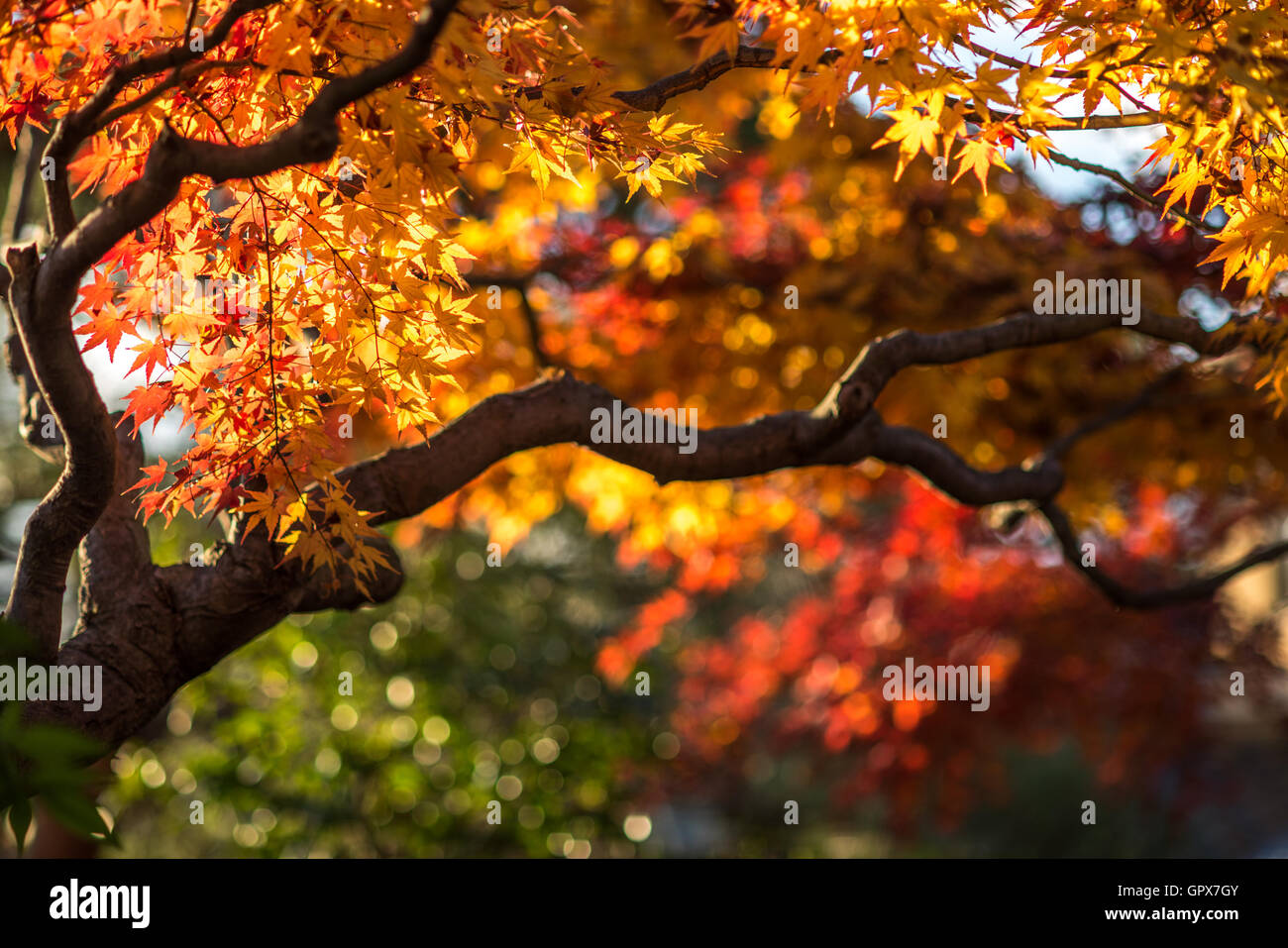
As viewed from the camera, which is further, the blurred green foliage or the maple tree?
the blurred green foliage

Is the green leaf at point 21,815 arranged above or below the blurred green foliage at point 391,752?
above

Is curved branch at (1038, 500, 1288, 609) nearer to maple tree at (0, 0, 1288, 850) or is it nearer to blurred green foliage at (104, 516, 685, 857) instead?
maple tree at (0, 0, 1288, 850)

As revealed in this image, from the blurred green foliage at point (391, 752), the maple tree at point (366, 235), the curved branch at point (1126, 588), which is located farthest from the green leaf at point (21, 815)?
the blurred green foliage at point (391, 752)

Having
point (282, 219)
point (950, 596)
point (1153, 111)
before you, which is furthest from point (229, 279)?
point (950, 596)

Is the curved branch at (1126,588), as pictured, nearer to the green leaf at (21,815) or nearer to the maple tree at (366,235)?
the maple tree at (366,235)

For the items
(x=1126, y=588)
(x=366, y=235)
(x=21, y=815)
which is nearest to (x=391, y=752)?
(x=1126, y=588)

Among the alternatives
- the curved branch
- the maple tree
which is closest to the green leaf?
the maple tree

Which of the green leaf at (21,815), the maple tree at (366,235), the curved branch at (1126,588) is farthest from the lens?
the curved branch at (1126,588)

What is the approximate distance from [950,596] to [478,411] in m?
5.18

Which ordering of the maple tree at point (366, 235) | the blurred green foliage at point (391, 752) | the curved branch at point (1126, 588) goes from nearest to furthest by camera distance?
the maple tree at point (366, 235) < the curved branch at point (1126, 588) < the blurred green foliage at point (391, 752)

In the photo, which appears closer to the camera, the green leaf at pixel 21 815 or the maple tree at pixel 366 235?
the green leaf at pixel 21 815

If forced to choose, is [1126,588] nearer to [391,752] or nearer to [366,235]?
[366,235]

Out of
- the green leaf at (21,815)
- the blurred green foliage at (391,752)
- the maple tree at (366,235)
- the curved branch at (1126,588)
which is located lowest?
the blurred green foliage at (391,752)

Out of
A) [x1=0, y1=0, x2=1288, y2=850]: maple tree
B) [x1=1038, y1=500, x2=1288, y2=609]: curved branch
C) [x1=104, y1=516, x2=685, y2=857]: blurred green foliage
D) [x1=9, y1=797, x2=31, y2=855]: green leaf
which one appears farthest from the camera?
Answer: [x1=104, y1=516, x2=685, y2=857]: blurred green foliage
